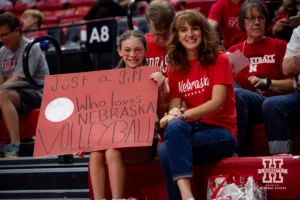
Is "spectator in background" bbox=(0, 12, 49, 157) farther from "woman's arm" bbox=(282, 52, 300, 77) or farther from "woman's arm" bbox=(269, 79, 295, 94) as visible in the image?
"woman's arm" bbox=(282, 52, 300, 77)

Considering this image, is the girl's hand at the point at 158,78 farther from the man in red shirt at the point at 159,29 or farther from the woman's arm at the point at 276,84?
the woman's arm at the point at 276,84

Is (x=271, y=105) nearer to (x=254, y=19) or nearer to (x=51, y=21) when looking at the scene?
(x=254, y=19)

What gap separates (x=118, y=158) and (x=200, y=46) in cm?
81

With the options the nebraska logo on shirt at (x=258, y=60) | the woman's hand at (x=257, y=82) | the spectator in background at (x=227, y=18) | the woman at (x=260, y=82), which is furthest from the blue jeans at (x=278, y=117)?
the spectator in background at (x=227, y=18)

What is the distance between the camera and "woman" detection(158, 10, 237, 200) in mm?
3648

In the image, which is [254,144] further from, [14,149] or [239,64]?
[14,149]

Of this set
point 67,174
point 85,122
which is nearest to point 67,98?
point 85,122

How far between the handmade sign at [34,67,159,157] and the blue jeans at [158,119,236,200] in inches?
9.4

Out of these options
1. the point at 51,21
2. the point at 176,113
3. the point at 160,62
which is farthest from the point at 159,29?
the point at 51,21

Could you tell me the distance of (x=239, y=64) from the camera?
4238mm

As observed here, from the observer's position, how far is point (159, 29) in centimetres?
448

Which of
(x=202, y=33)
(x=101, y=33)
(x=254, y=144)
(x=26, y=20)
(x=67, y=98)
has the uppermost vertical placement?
(x=26, y=20)

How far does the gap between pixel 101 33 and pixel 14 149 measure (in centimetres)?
182

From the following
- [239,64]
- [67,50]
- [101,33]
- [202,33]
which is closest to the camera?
[202,33]
